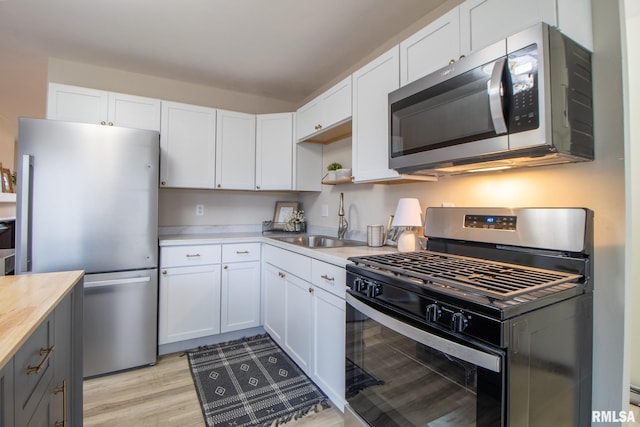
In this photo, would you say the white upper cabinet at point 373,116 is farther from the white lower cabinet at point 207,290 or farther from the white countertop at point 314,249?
the white lower cabinet at point 207,290

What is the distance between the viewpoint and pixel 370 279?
1305mm

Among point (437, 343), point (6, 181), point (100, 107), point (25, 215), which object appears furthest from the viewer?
point (6, 181)

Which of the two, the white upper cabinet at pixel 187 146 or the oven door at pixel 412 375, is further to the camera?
the white upper cabinet at pixel 187 146

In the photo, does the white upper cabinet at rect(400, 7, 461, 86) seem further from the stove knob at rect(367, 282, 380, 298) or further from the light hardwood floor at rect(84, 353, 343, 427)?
the light hardwood floor at rect(84, 353, 343, 427)

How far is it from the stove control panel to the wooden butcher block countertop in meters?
1.62

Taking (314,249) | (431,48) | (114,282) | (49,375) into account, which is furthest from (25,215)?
(431,48)

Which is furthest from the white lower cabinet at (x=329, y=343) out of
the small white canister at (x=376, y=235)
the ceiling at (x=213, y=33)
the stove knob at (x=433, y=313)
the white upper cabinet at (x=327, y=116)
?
the ceiling at (x=213, y=33)

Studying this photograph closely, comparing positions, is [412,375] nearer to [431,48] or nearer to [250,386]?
[250,386]

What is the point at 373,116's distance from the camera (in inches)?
73.7

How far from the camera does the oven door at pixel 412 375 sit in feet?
2.77

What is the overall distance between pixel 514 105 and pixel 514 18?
40 cm

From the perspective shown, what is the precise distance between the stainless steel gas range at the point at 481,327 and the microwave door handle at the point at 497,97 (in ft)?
1.27

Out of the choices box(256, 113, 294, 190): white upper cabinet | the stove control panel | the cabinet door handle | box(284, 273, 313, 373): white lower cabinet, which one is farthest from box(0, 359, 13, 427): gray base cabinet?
box(256, 113, 294, 190): white upper cabinet

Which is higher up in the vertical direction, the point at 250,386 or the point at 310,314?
the point at 310,314
